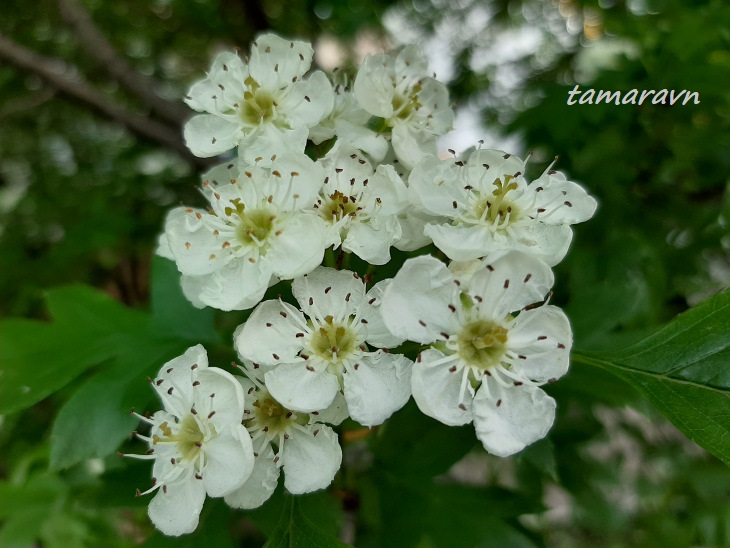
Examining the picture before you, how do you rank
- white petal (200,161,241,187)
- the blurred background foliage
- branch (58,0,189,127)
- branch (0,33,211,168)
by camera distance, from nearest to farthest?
1. white petal (200,161,241,187)
2. the blurred background foliage
3. branch (0,33,211,168)
4. branch (58,0,189,127)

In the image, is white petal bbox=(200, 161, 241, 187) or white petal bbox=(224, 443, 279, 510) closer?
white petal bbox=(224, 443, 279, 510)

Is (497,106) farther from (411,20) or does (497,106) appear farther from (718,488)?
(718,488)

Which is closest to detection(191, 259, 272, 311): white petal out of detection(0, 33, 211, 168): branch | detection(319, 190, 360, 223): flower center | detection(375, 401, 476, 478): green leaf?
detection(319, 190, 360, 223): flower center

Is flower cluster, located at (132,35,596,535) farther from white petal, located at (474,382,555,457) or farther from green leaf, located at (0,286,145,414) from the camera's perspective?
green leaf, located at (0,286,145,414)

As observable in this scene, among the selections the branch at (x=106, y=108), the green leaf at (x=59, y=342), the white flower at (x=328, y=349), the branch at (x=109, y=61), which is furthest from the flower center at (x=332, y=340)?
the branch at (x=109, y=61)

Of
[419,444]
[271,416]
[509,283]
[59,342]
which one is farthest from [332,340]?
[59,342]

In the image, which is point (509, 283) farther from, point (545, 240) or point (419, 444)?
point (419, 444)
